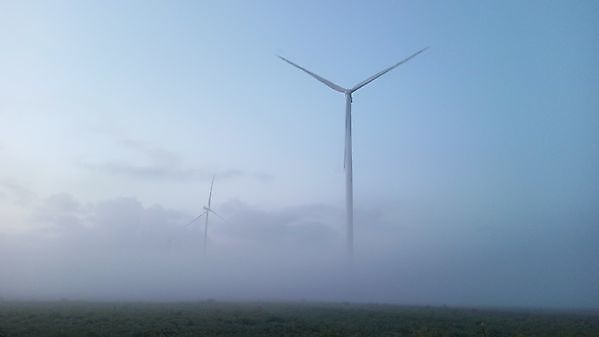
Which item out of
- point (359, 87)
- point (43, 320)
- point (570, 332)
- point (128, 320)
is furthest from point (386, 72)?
point (43, 320)

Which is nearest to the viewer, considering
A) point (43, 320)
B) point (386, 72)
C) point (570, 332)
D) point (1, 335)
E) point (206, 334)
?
point (1, 335)

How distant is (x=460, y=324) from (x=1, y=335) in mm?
48736

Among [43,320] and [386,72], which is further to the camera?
[386,72]

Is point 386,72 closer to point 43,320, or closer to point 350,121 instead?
point 350,121

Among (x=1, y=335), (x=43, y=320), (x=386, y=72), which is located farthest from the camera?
(x=386, y=72)

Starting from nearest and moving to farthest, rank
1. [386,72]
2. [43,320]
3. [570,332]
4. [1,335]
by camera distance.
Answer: [1,335]
[570,332]
[43,320]
[386,72]

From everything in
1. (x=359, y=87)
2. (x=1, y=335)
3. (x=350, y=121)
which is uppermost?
(x=359, y=87)

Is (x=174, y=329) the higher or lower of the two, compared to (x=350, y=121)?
lower

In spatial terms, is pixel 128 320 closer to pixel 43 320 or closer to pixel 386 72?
pixel 43 320

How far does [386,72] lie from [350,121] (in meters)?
8.01

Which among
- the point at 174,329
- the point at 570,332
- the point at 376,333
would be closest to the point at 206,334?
the point at 174,329

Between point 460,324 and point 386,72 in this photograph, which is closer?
point 460,324

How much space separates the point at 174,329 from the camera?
55156 millimetres

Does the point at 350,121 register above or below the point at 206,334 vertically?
above
